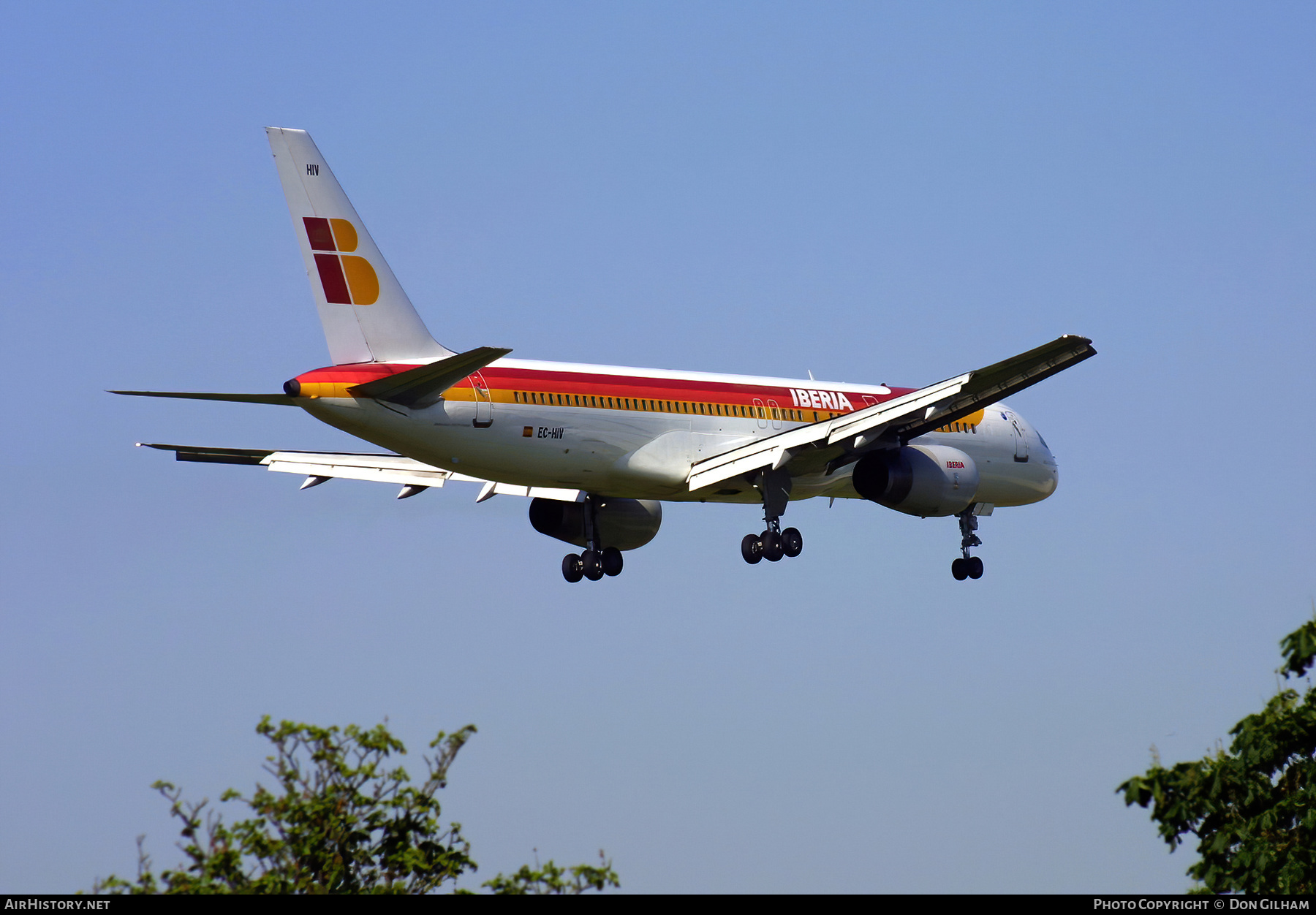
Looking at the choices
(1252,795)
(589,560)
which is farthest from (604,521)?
(1252,795)

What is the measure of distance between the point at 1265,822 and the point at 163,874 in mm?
18259

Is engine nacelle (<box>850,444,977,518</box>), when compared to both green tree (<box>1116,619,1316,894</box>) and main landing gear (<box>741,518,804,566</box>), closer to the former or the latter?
main landing gear (<box>741,518,804,566</box>)

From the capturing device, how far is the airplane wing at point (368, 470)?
41500 mm

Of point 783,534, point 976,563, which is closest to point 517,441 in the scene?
point 783,534

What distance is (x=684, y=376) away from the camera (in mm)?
41250

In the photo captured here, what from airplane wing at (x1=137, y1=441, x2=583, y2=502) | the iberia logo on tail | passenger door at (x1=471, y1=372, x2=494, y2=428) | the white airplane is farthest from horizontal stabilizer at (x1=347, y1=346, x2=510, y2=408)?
airplane wing at (x1=137, y1=441, x2=583, y2=502)

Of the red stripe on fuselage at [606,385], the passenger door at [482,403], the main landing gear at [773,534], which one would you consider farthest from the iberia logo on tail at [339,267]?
the main landing gear at [773,534]

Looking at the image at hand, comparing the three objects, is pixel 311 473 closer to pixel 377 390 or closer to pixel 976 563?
pixel 377 390

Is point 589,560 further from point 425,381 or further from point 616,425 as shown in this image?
point 425,381

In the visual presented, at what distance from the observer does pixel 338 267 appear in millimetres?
Result: 36094

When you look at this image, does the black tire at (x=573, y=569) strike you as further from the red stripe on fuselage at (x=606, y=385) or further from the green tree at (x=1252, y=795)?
the green tree at (x=1252, y=795)

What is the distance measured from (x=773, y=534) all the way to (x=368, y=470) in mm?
9816

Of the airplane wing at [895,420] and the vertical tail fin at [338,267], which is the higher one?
the vertical tail fin at [338,267]

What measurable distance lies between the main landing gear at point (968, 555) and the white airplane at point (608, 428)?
0.15ft
